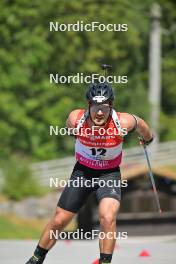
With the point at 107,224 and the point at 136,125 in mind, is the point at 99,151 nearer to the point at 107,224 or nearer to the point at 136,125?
the point at 136,125

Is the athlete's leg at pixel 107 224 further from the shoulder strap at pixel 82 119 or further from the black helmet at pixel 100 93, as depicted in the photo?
the black helmet at pixel 100 93

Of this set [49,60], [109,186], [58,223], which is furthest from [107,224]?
[49,60]

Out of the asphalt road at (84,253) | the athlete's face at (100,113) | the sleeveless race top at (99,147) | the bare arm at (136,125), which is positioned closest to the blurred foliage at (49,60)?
the asphalt road at (84,253)

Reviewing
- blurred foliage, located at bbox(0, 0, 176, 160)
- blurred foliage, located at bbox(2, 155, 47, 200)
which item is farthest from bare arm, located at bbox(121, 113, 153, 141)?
blurred foliage, located at bbox(0, 0, 176, 160)

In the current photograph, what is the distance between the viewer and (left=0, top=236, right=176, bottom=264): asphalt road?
10.4m

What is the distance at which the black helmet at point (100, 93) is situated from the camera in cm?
869

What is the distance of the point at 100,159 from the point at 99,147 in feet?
0.51

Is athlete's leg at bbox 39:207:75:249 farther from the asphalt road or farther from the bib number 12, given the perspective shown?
the asphalt road

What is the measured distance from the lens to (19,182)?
128 ft

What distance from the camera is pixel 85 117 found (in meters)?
8.78

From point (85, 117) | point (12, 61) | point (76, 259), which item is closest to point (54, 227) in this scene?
point (85, 117)

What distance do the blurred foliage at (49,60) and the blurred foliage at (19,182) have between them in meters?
3.70

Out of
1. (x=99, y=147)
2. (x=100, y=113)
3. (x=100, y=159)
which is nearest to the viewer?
(x=100, y=113)

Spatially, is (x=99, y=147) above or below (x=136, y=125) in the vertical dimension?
below
